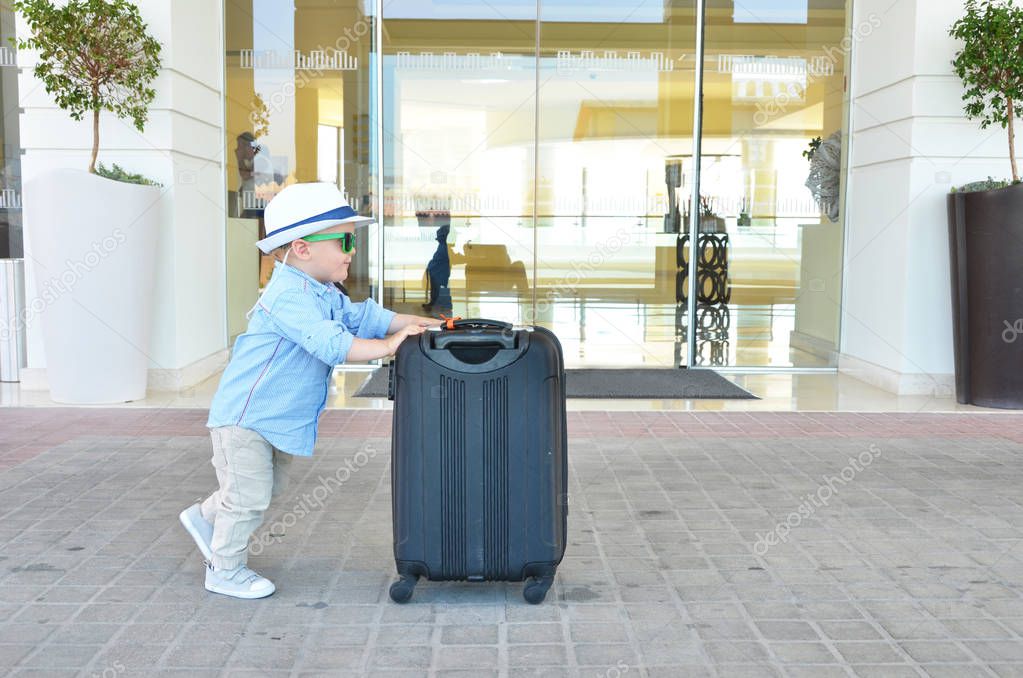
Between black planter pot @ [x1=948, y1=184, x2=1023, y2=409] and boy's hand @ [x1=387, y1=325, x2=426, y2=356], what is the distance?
15.5ft

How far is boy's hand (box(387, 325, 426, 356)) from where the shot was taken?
9.88 feet

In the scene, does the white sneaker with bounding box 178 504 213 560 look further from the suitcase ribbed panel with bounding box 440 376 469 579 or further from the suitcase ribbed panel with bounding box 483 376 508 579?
the suitcase ribbed panel with bounding box 483 376 508 579

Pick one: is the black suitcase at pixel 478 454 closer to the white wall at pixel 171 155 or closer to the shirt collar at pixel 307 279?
the shirt collar at pixel 307 279

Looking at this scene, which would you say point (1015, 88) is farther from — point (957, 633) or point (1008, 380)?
point (957, 633)

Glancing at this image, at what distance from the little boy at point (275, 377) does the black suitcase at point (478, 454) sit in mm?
168

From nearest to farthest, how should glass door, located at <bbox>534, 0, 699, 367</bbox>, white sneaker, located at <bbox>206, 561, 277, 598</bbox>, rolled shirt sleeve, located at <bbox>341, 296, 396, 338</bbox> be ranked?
1. white sneaker, located at <bbox>206, 561, 277, 598</bbox>
2. rolled shirt sleeve, located at <bbox>341, 296, 396, 338</bbox>
3. glass door, located at <bbox>534, 0, 699, 367</bbox>

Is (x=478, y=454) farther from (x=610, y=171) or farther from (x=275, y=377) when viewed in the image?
(x=610, y=171)

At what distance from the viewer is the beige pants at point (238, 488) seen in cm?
316

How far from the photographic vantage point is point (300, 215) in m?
3.18

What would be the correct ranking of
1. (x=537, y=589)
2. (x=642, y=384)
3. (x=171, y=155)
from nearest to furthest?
(x=537, y=589), (x=171, y=155), (x=642, y=384)

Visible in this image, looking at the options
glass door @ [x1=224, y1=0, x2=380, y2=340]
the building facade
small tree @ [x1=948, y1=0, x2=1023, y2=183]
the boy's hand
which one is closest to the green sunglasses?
the boy's hand

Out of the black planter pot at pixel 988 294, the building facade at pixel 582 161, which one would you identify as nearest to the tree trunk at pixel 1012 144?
the black planter pot at pixel 988 294

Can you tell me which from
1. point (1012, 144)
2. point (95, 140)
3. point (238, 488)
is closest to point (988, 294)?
point (1012, 144)

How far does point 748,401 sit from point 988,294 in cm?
169
